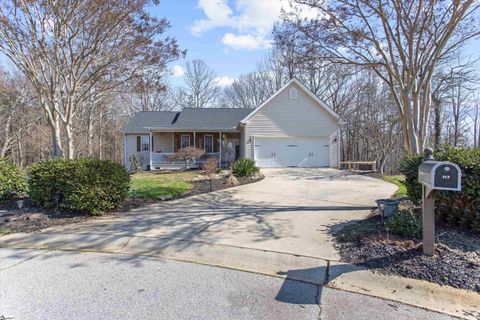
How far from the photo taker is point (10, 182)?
8414 millimetres

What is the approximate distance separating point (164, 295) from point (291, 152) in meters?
16.6

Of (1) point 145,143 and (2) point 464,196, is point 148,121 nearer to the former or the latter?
(1) point 145,143

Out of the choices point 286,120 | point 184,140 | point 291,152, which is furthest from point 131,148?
point 291,152

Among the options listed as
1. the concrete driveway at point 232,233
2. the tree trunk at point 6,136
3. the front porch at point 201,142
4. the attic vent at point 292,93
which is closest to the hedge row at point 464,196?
the concrete driveway at point 232,233

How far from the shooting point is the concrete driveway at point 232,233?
446 cm

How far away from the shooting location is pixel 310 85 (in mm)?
31875

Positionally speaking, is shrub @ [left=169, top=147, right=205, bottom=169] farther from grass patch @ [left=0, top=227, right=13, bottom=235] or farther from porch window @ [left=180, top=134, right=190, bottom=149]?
grass patch @ [left=0, top=227, right=13, bottom=235]

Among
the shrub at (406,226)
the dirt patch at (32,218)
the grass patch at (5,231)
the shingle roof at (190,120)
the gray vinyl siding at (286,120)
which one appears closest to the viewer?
the shrub at (406,226)

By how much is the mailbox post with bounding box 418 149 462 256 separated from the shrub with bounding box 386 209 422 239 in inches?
24.4

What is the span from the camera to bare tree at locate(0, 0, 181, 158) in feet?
28.6

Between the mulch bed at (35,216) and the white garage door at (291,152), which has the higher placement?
the white garage door at (291,152)

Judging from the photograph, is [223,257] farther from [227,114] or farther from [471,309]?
[227,114]

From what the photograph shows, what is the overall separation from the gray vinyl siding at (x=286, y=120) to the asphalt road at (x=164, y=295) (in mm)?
15428

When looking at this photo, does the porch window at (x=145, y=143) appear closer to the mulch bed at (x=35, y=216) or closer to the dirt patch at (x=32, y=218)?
the mulch bed at (x=35, y=216)
